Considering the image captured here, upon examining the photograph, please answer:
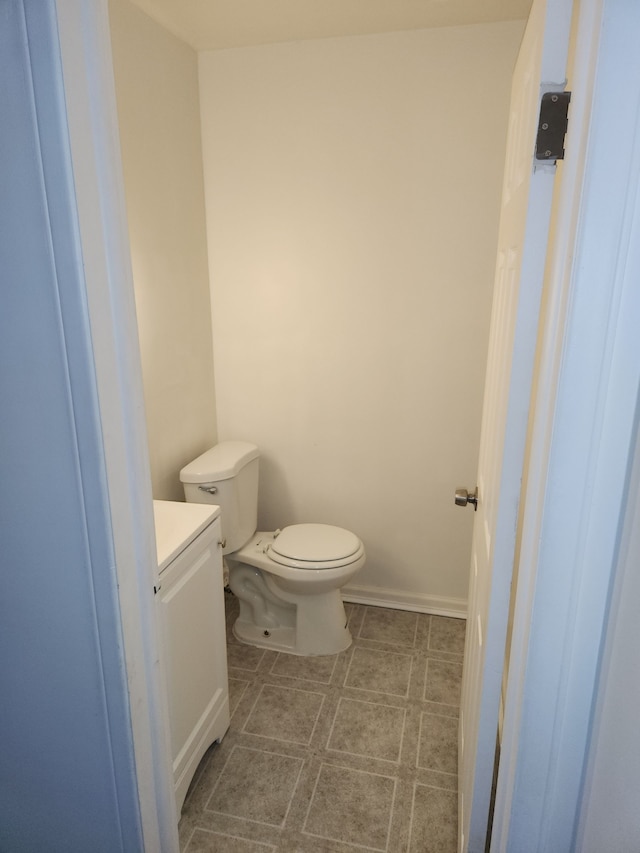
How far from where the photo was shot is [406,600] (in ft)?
9.02

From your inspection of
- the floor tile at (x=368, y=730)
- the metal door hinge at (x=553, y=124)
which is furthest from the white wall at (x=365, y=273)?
the metal door hinge at (x=553, y=124)

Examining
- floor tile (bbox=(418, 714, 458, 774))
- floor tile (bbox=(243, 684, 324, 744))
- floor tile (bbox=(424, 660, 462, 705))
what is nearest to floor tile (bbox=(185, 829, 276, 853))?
floor tile (bbox=(243, 684, 324, 744))

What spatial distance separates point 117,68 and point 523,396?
5.62 feet

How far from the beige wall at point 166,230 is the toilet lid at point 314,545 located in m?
0.49

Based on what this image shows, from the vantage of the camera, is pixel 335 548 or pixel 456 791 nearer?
pixel 456 791

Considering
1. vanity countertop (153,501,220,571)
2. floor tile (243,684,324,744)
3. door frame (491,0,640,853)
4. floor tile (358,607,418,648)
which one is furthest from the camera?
floor tile (358,607,418,648)

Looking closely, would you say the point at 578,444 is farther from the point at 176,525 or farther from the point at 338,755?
the point at 338,755

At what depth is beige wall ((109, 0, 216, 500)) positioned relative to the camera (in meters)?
1.95

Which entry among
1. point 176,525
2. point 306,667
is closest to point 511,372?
point 176,525

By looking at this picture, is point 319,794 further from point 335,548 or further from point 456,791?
point 335,548

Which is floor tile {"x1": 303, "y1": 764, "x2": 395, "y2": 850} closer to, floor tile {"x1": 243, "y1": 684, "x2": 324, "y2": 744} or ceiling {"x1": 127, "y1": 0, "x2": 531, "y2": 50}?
floor tile {"x1": 243, "y1": 684, "x2": 324, "y2": 744}

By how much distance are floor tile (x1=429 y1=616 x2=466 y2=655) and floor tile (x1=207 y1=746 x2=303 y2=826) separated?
849 millimetres

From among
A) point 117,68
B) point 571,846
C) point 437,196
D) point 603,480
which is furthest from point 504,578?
point 117,68

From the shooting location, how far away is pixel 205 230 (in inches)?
100
